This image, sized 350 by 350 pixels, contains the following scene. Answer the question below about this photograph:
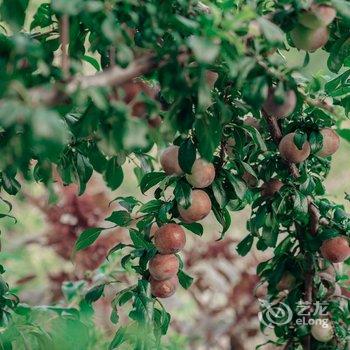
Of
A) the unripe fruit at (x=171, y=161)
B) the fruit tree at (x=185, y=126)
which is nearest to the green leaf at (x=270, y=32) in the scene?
the fruit tree at (x=185, y=126)

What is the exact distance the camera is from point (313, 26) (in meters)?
0.89

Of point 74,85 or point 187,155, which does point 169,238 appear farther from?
point 74,85

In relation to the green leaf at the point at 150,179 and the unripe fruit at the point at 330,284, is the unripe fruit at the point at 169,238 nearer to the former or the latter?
the green leaf at the point at 150,179

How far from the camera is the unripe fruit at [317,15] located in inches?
34.3

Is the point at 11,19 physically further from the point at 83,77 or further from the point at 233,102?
the point at 233,102

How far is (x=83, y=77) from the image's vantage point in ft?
2.37

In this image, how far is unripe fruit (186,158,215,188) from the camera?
1.12 metres

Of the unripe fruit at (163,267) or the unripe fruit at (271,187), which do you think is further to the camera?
the unripe fruit at (271,187)

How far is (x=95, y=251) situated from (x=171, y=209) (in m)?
1.42

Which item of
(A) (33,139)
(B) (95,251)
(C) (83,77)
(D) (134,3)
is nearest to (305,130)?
(D) (134,3)

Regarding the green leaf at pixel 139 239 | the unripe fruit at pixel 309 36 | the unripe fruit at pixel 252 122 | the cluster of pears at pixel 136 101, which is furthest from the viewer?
the unripe fruit at pixel 252 122

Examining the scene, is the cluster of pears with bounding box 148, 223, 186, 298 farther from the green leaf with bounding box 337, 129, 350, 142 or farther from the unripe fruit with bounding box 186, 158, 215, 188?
the green leaf with bounding box 337, 129, 350, 142

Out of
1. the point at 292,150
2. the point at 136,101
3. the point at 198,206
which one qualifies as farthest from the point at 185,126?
the point at 292,150

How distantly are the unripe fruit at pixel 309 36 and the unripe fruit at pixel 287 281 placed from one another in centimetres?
61
